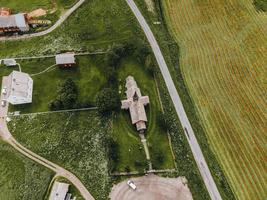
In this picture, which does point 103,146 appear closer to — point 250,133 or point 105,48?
point 105,48

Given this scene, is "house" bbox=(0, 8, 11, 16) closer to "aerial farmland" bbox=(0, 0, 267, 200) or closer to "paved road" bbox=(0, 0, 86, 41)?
"aerial farmland" bbox=(0, 0, 267, 200)

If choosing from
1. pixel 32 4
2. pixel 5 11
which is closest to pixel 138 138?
pixel 32 4

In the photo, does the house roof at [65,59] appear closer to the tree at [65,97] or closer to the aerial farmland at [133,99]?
the aerial farmland at [133,99]

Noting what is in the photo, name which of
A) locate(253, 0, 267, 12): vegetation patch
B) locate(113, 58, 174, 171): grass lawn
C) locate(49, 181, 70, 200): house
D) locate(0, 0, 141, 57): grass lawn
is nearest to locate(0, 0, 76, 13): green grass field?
locate(0, 0, 141, 57): grass lawn

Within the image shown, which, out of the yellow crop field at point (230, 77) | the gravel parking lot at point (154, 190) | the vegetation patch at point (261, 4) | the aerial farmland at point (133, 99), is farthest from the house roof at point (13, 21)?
the vegetation patch at point (261, 4)

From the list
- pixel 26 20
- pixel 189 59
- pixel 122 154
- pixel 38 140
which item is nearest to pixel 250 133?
pixel 189 59
